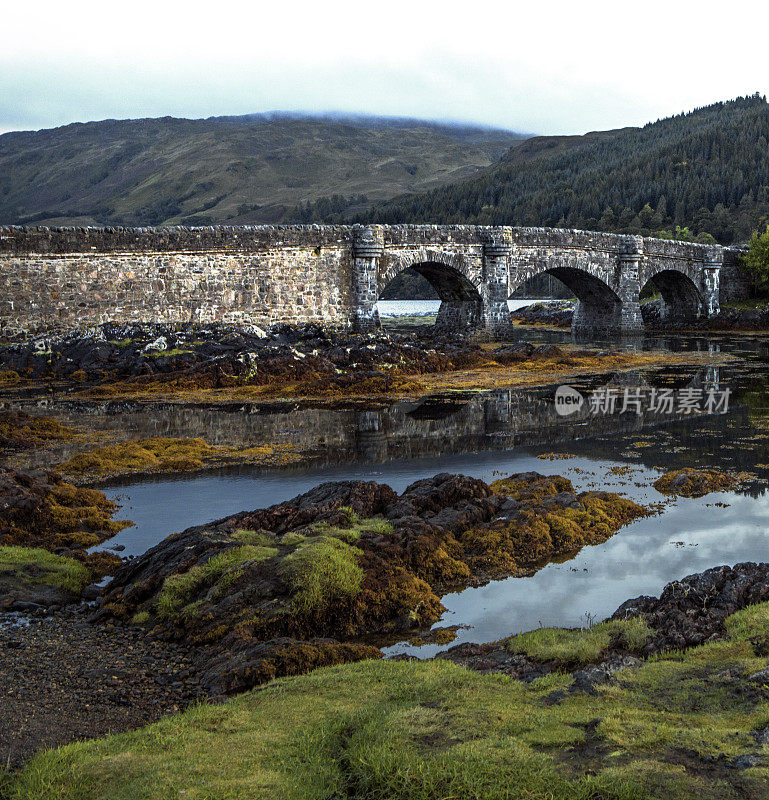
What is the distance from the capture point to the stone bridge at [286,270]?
104 feet

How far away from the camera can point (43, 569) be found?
9.88 meters

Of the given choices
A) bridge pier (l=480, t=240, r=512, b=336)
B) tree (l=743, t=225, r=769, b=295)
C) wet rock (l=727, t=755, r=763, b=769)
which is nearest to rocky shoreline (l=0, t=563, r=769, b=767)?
wet rock (l=727, t=755, r=763, b=769)

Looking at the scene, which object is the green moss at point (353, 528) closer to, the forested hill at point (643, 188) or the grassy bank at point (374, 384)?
the grassy bank at point (374, 384)

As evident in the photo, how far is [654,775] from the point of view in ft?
14.8

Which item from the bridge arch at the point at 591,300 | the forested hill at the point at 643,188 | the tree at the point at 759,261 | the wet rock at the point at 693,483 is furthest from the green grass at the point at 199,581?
the forested hill at the point at 643,188

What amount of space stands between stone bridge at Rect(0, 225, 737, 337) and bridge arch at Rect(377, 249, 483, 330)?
0.22 ft

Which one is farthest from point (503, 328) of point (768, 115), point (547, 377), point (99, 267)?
point (768, 115)

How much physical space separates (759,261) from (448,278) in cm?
2867

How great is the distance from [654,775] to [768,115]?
574 ft

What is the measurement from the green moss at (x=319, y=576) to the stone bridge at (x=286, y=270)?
26.3 metres

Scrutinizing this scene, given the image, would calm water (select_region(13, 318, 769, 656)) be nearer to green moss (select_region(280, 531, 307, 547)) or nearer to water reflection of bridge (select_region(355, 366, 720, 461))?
water reflection of bridge (select_region(355, 366, 720, 461))

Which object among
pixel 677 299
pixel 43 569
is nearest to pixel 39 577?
pixel 43 569

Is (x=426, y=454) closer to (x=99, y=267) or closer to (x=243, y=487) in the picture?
(x=243, y=487)

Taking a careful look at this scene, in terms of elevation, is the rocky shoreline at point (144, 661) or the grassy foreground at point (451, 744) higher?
the grassy foreground at point (451, 744)
